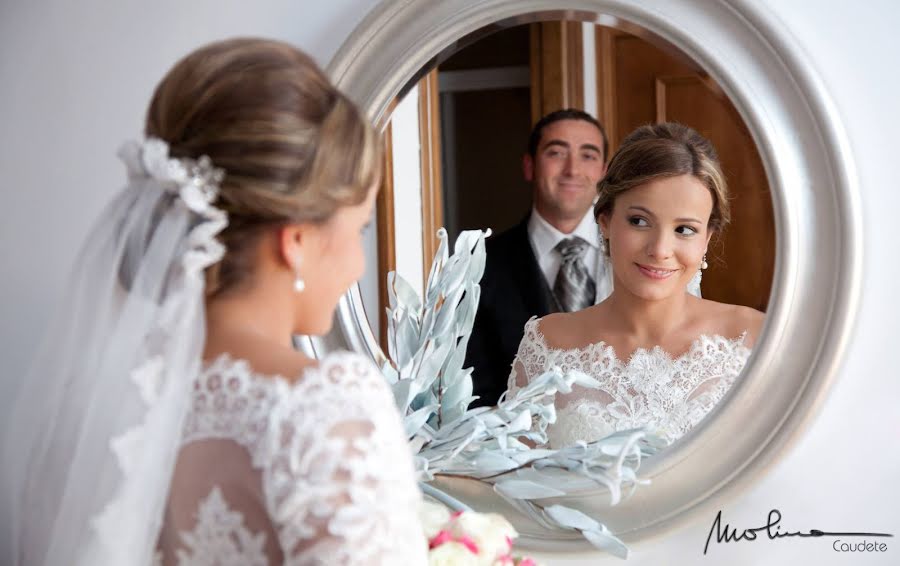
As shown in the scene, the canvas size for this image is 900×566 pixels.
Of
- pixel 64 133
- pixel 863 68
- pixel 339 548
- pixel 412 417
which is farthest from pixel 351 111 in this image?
pixel 64 133

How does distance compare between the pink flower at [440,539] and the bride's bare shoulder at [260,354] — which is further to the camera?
the pink flower at [440,539]

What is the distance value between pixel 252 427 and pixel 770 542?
74 cm

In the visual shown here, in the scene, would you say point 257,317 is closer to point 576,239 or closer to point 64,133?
point 576,239

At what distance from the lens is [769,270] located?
114 cm

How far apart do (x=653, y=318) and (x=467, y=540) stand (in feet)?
1.44

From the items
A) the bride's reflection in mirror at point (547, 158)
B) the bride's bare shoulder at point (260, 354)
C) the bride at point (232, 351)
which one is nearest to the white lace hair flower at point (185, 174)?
the bride at point (232, 351)

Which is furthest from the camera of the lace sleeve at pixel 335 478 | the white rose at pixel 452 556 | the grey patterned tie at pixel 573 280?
the grey patterned tie at pixel 573 280

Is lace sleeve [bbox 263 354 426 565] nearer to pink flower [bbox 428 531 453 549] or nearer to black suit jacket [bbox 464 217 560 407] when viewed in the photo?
pink flower [bbox 428 531 453 549]

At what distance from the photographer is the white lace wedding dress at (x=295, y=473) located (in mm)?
710

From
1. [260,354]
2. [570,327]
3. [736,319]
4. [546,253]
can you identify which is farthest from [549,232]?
[260,354]

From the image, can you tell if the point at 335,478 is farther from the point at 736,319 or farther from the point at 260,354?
the point at 736,319

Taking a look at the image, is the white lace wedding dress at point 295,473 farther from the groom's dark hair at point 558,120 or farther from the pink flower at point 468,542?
the groom's dark hair at point 558,120

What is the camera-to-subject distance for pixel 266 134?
74 centimetres

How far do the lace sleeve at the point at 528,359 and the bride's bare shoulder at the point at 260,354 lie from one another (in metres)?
0.49
